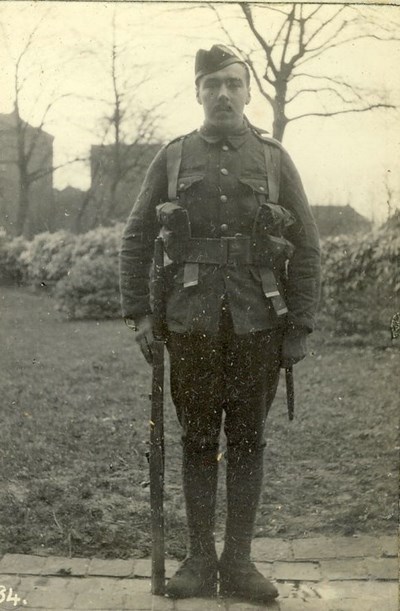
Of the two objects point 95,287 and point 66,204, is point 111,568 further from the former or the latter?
point 95,287

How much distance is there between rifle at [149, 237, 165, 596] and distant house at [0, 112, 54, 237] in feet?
3.40

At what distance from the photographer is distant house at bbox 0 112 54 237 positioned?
3396 millimetres

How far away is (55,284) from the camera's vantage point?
4828 mm

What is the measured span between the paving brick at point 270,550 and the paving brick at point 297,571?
Answer: 0.15 ft

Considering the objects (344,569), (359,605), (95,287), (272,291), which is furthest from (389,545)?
(95,287)

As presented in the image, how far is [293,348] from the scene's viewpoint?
281 centimetres

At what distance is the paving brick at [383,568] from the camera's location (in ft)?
9.85

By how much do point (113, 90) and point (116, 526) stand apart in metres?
2.00

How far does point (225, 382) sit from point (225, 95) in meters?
1.10

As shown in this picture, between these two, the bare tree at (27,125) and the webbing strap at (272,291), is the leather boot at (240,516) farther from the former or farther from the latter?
the bare tree at (27,125)

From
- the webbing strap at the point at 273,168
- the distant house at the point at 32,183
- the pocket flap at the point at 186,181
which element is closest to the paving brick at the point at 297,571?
the webbing strap at the point at 273,168

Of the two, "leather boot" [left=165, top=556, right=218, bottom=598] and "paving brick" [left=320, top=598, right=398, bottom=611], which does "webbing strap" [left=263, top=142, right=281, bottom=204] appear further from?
"paving brick" [left=320, top=598, right=398, bottom=611]

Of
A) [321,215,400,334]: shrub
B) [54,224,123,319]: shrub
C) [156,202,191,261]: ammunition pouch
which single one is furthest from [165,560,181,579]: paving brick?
[54,224,123,319]: shrub

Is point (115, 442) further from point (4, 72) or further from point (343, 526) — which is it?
point (4, 72)
